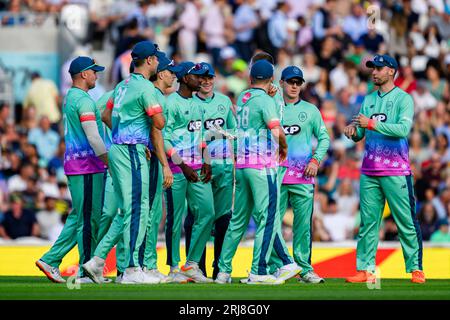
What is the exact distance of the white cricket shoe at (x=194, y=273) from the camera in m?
15.6

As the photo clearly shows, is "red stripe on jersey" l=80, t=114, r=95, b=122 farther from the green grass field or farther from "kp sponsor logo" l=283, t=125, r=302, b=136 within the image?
"kp sponsor logo" l=283, t=125, r=302, b=136

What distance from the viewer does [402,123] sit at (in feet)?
50.7

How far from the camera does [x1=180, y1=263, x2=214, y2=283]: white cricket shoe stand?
51.1 feet

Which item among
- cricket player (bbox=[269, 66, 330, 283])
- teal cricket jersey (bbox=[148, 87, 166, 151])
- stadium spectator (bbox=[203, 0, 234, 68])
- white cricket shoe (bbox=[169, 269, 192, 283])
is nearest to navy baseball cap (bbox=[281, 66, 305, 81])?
cricket player (bbox=[269, 66, 330, 283])

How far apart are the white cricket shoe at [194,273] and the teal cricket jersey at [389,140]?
2105 millimetres

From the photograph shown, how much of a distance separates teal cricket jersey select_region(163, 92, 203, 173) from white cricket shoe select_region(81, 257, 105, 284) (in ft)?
5.40

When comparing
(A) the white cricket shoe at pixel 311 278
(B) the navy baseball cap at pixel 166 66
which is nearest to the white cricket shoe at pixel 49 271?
(B) the navy baseball cap at pixel 166 66

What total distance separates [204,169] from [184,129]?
528 mm

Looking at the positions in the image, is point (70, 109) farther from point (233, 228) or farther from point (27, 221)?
point (27, 221)

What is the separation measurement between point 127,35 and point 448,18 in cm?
609

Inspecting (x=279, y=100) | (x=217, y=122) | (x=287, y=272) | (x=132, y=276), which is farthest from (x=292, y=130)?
(x=132, y=276)

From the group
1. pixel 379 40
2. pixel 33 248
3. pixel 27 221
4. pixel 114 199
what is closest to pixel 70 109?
pixel 114 199

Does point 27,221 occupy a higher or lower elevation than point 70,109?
lower

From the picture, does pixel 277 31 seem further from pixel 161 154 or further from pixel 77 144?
pixel 161 154
